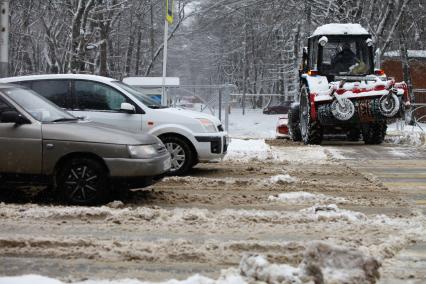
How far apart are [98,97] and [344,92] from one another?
688 centimetres

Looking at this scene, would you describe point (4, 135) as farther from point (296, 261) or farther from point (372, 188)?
point (372, 188)

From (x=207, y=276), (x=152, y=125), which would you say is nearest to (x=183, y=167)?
(x=152, y=125)

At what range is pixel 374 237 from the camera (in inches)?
240

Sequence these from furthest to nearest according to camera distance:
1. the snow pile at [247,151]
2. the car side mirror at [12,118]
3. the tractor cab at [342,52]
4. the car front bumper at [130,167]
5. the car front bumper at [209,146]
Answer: the tractor cab at [342,52]
the snow pile at [247,151]
the car front bumper at [209,146]
the car side mirror at [12,118]
the car front bumper at [130,167]

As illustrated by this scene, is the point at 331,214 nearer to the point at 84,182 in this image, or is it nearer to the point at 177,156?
the point at 84,182

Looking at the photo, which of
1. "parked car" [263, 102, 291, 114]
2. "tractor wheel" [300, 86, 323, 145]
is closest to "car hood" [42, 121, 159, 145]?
"tractor wheel" [300, 86, 323, 145]

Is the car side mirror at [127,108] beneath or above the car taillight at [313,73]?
beneath

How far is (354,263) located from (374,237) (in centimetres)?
148

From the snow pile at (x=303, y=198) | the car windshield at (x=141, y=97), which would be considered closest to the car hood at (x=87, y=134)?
the snow pile at (x=303, y=198)

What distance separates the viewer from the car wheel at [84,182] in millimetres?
7496

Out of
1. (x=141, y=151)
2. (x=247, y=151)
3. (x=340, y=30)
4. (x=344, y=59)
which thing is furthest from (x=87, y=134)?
(x=340, y=30)

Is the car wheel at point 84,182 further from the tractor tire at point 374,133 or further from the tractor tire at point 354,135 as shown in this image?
the tractor tire at point 354,135

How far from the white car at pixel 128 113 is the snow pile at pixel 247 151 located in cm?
254

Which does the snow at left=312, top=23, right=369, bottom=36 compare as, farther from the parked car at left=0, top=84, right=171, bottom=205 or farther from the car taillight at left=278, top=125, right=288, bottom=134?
the parked car at left=0, top=84, right=171, bottom=205
